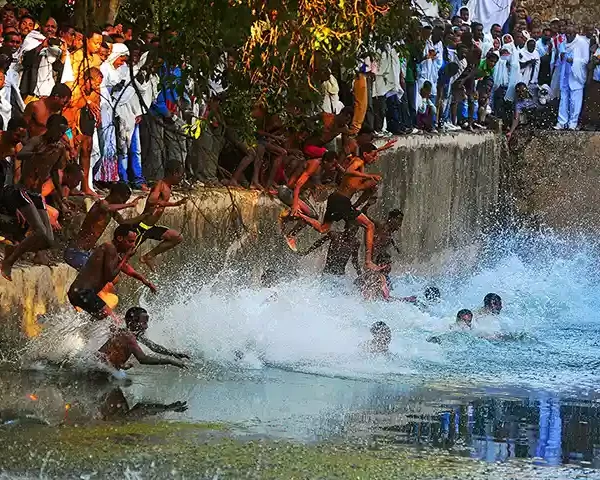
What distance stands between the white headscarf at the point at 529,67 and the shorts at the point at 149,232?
13.3 meters

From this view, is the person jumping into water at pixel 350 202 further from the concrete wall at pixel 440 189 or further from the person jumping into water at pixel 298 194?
the concrete wall at pixel 440 189

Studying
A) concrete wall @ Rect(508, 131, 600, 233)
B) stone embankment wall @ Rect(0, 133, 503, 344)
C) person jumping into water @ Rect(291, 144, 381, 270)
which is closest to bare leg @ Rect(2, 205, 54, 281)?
stone embankment wall @ Rect(0, 133, 503, 344)

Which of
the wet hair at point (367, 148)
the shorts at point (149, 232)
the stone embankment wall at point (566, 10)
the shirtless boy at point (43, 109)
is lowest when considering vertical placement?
the shorts at point (149, 232)

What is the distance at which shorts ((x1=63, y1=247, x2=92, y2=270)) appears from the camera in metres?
12.8

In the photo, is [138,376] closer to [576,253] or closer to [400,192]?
[400,192]

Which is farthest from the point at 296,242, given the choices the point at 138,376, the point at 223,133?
the point at 138,376

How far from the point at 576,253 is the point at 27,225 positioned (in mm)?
16089

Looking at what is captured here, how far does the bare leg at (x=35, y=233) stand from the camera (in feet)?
39.9

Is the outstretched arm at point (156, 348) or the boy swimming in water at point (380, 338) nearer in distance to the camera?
the outstretched arm at point (156, 348)

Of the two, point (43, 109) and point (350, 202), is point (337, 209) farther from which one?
point (43, 109)

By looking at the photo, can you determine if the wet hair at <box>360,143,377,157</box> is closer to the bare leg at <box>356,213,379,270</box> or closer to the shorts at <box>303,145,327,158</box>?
the shorts at <box>303,145,327,158</box>

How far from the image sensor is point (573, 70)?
87.6 ft

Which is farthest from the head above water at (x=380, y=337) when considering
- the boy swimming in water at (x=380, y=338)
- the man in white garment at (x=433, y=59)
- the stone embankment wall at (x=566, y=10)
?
the stone embankment wall at (x=566, y=10)

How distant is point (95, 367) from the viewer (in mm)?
12266
